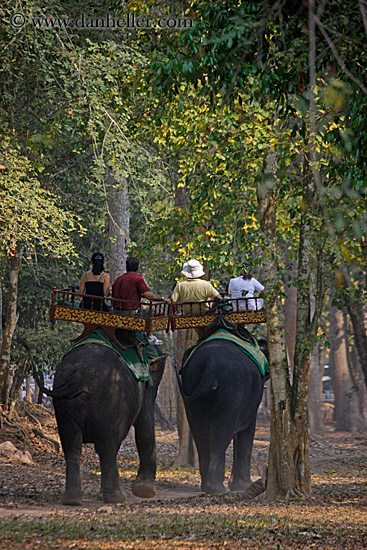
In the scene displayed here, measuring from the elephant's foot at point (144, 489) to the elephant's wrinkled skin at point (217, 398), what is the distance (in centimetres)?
87

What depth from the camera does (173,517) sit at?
9.39 meters

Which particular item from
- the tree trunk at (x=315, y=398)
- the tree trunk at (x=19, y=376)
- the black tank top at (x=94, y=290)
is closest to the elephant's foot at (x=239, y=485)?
the black tank top at (x=94, y=290)

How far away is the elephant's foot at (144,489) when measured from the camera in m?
13.0

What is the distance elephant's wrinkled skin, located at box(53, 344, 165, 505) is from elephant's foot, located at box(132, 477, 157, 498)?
137 cm

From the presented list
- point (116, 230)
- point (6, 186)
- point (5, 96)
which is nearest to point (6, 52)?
point (5, 96)

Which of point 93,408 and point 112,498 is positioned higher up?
point 93,408

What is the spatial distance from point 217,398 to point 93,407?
207 centimetres

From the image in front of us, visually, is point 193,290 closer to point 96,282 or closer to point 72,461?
point 96,282

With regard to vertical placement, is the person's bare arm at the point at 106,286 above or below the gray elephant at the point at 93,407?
above

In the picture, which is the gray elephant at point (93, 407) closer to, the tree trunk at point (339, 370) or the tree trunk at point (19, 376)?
the tree trunk at point (19, 376)

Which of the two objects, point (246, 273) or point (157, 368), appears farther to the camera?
point (246, 273)

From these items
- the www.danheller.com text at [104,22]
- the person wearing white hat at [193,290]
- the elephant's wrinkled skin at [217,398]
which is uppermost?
the www.danheller.com text at [104,22]

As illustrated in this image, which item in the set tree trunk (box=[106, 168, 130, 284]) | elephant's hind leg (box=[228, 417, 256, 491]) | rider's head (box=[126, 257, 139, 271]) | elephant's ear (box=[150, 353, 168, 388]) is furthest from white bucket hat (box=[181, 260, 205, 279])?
tree trunk (box=[106, 168, 130, 284])

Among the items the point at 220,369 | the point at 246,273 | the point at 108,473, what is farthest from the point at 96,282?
the point at 246,273
